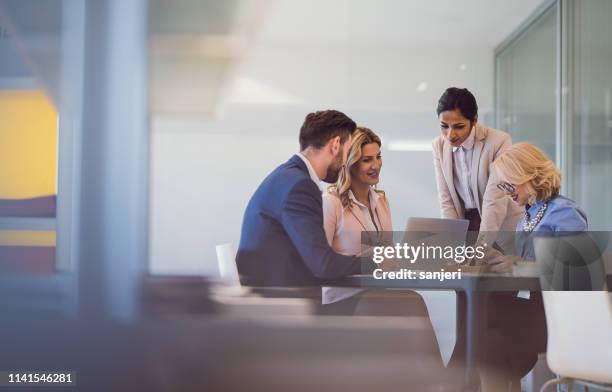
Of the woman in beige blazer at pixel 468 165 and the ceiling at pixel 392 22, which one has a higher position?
the ceiling at pixel 392 22

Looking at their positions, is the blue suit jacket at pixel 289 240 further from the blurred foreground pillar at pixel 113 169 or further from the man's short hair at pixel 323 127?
the blurred foreground pillar at pixel 113 169

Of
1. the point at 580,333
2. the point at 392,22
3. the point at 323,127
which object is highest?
the point at 392,22

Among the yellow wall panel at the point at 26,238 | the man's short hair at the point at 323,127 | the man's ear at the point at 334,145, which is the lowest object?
the yellow wall panel at the point at 26,238

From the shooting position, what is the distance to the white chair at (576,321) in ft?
6.47

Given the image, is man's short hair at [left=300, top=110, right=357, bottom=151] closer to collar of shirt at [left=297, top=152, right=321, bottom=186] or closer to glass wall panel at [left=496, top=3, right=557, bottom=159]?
collar of shirt at [left=297, top=152, right=321, bottom=186]

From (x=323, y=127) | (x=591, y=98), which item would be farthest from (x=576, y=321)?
(x=323, y=127)

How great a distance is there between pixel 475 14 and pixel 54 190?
1.51 m

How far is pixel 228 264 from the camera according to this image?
1968 mm

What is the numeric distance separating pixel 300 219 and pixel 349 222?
16 cm

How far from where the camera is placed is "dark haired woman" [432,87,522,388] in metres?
1.96

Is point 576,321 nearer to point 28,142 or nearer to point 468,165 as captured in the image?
point 468,165

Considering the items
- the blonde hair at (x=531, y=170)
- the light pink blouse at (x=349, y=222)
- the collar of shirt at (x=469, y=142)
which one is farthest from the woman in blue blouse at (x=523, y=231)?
the light pink blouse at (x=349, y=222)

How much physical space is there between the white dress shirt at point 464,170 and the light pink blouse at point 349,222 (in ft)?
0.82

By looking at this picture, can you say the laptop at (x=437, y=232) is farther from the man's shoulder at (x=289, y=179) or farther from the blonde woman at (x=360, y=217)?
the man's shoulder at (x=289, y=179)
